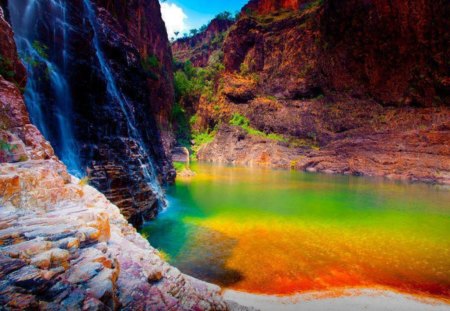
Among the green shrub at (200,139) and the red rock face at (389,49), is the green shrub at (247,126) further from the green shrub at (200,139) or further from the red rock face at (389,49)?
A: the red rock face at (389,49)

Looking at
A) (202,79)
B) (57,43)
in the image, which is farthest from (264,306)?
(202,79)

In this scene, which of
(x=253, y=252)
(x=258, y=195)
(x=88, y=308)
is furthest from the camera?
(x=258, y=195)

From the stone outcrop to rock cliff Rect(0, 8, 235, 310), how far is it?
2932 inches

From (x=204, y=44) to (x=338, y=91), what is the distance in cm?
5594

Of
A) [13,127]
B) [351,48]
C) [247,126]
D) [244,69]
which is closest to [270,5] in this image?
[244,69]

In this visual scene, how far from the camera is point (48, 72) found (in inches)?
352

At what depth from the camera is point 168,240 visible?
938 cm

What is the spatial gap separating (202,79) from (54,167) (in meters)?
52.7

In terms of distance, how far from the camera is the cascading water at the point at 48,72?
8398 millimetres

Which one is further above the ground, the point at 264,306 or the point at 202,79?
the point at 202,79

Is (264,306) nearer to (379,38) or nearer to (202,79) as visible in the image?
(379,38)

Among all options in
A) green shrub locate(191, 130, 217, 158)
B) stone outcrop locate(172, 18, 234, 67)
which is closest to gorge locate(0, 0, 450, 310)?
green shrub locate(191, 130, 217, 158)

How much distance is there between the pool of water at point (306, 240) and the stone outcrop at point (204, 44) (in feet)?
218

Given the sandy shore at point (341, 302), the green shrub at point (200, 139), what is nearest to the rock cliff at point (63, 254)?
the sandy shore at point (341, 302)
